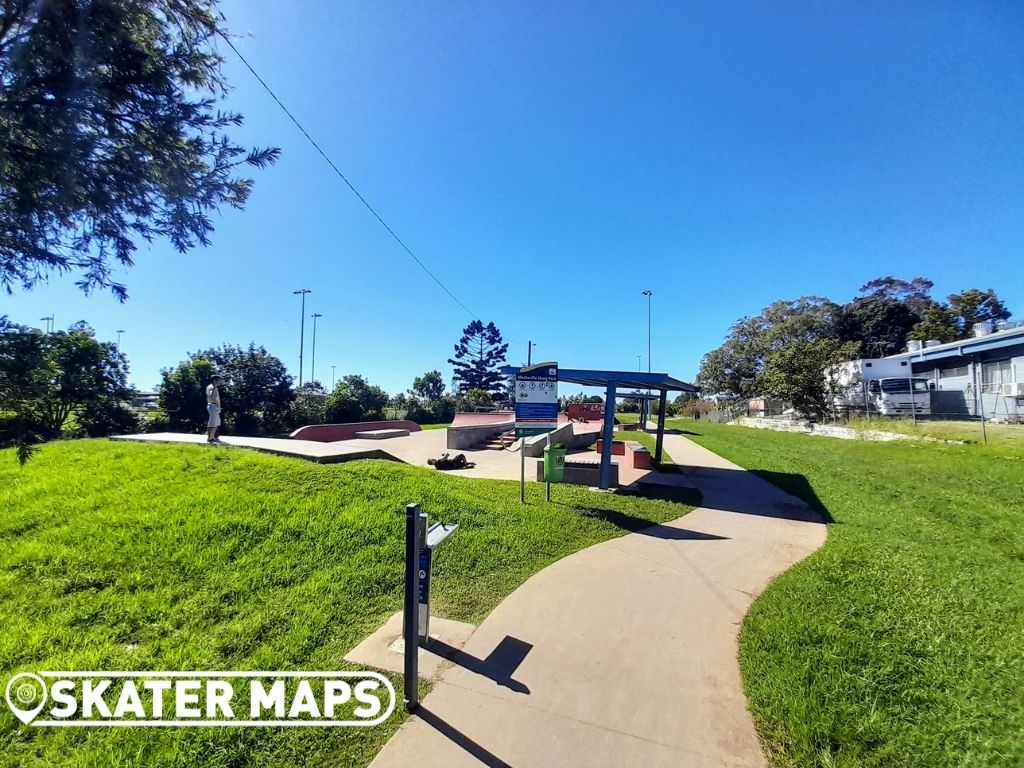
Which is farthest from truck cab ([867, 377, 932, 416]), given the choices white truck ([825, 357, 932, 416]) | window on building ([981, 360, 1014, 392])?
window on building ([981, 360, 1014, 392])

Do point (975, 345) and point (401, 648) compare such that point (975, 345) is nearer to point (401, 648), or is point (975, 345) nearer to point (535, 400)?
point (535, 400)

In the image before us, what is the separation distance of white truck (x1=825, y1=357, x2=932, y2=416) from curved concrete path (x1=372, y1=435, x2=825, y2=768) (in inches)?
1131

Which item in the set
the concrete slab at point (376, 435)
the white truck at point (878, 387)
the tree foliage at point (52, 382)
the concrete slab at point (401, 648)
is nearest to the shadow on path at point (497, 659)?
the concrete slab at point (401, 648)

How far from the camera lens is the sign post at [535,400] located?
7.44 m

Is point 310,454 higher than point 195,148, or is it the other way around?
point 195,148

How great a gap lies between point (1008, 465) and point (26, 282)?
Result: 16.9 m

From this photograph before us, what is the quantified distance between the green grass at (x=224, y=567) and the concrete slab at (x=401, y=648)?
123mm

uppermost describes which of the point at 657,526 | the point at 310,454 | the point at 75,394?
the point at 75,394

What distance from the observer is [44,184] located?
2.11m

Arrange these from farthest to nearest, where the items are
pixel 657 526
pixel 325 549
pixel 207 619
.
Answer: pixel 657 526 < pixel 325 549 < pixel 207 619

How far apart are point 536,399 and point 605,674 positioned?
4.74 metres

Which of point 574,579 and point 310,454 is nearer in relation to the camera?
point 574,579

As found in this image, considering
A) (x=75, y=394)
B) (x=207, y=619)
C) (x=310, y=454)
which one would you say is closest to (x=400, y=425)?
(x=310, y=454)

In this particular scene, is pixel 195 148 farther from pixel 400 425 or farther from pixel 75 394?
pixel 400 425
